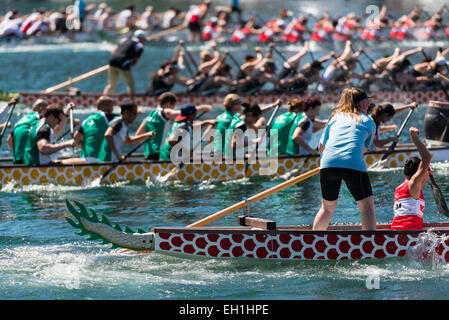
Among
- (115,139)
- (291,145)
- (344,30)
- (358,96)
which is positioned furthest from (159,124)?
(344,30)

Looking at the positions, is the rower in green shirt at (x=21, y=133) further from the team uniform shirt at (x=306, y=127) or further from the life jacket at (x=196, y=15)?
the life jacket at (x=196, y=15)

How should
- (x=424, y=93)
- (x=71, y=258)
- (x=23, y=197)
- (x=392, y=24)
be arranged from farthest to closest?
(x=392, y=24) < (x=424, y=93) < (x=23, y=197) < (x=71, y=258)

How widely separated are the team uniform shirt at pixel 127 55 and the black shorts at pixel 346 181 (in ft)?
51.4

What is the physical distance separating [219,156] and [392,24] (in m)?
26.2

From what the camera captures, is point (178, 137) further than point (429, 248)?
Yes

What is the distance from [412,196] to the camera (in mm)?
11133

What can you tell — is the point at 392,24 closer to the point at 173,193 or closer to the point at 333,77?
the point at 333,77

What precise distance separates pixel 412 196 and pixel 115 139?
6.91 metres

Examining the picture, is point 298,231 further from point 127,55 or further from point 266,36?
point 266,36

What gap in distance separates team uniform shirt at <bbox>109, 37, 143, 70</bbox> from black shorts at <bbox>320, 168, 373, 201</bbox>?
15655mm

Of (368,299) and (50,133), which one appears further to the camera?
(50,133)

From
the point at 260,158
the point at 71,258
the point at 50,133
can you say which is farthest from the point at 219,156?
the point at 71,258

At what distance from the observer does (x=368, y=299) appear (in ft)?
33.0

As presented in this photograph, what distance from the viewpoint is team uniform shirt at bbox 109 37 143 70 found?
26.0 metres
